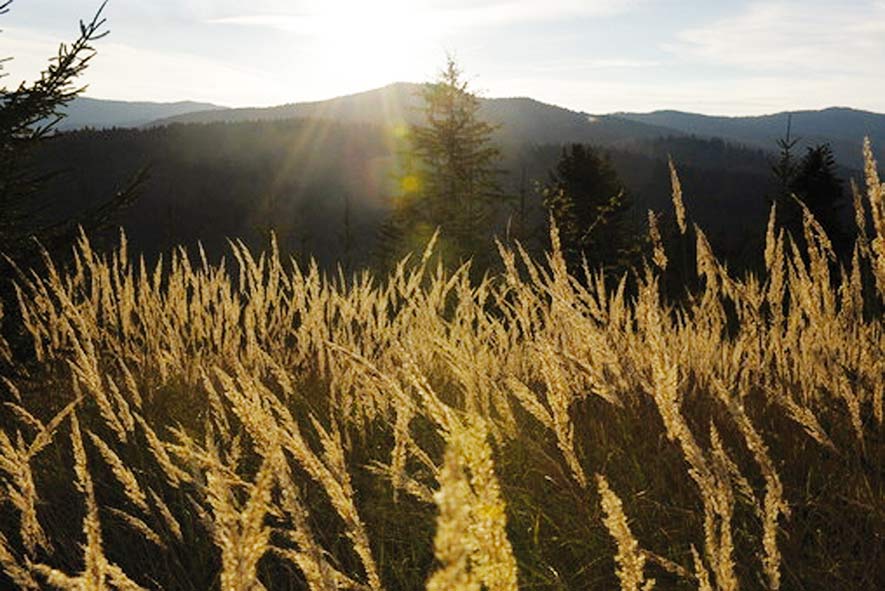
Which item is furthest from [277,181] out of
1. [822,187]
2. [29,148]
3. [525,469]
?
[525,469]

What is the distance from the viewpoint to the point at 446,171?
3045 cm

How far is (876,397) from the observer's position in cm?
215

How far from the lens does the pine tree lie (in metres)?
29.3

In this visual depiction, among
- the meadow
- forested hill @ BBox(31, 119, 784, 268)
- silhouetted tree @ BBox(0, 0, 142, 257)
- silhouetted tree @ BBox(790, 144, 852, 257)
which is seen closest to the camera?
the meadow

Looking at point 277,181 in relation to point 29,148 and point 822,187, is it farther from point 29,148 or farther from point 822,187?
point 29,148

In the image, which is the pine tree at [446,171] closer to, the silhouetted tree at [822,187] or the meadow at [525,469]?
the silhouetted tree at [822,187]

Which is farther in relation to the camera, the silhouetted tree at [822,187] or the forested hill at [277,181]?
the forested hill at [277,181]

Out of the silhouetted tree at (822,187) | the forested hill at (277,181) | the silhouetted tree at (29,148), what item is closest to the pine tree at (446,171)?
the silhouetted tree at (822,187)

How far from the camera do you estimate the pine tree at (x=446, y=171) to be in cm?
2928

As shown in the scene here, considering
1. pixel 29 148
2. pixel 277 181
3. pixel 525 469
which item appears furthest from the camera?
pixel 277 181

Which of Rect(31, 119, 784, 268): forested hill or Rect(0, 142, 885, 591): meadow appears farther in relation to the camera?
Rect(31, 119, 784, 268): forested hill

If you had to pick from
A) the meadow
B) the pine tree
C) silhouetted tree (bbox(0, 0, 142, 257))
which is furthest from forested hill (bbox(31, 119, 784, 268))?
the meadow

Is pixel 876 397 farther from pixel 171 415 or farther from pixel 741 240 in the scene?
Answer: pixel 741 240

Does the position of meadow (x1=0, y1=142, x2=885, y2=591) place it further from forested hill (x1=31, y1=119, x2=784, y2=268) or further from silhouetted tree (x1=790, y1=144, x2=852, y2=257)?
forested hill (x1=31, y1=119, x2=784, y2=268)
